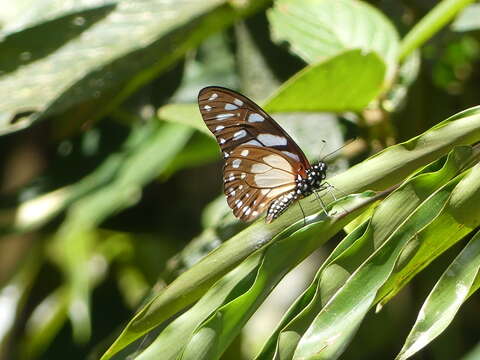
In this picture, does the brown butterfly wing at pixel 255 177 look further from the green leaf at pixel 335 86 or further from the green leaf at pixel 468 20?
the green leaf at pixel 468 20

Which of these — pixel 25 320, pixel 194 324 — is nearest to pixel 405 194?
pixel 194 324

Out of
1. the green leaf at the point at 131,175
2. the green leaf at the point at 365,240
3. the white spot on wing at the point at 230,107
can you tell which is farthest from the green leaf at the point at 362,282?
the green leaf at the point at 131,175

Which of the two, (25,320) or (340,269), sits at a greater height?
(340,269)

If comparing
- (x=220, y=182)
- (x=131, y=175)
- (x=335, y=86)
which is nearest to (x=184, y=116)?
(x=335, y=86)

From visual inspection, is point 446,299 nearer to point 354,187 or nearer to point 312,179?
point 354,187

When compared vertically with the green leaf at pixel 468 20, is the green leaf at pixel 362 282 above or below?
below

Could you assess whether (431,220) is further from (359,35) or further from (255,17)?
(255,17)

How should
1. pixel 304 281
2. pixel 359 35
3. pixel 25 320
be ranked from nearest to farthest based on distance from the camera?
pixel 359 35, pixel 304 281, pixel 25 320
